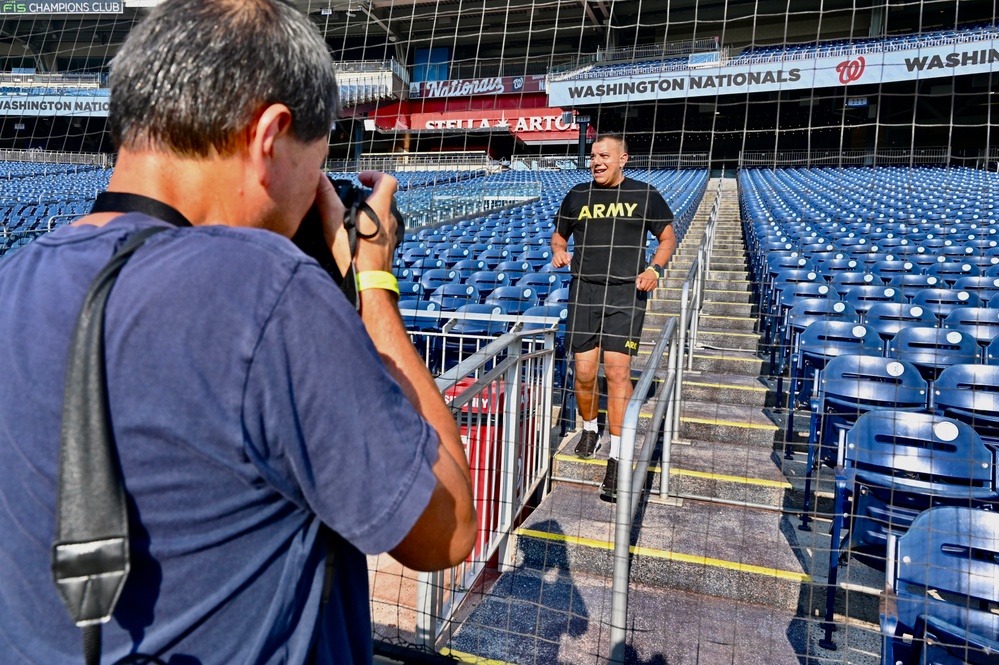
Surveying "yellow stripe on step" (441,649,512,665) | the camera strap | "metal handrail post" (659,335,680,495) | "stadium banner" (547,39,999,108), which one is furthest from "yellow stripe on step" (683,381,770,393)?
"stadium banner" (547,39,999,108)

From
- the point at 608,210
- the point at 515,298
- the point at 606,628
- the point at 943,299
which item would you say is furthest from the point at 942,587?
the point at 943,299

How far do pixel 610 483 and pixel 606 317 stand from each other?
81cm

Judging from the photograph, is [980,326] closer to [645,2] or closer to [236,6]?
[236,6]

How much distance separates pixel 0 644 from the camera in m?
0.61

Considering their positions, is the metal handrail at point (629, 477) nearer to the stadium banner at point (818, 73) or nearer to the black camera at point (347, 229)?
the black camera at point (347, 229)

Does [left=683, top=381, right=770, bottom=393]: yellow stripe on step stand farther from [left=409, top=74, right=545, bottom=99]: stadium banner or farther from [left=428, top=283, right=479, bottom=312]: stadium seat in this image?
[left=409, top=74, right=545, bottom=99]: stadium banner

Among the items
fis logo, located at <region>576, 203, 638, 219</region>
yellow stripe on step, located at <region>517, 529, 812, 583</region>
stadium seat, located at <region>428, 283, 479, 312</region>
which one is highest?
fis logo, located at <region>576, 203, 638, 219</region>

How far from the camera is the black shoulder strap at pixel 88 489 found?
514mm

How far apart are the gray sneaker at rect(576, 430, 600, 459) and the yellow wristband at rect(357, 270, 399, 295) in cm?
277

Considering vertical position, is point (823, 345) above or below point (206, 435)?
above

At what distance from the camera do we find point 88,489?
52cm

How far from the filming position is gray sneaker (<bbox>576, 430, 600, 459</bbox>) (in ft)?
10.9

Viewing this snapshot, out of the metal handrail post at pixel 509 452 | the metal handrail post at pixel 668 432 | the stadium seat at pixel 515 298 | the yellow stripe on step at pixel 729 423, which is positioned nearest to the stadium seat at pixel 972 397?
the yellow stripe on step at pixel 729 423

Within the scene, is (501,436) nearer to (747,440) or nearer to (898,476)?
(898,476)
